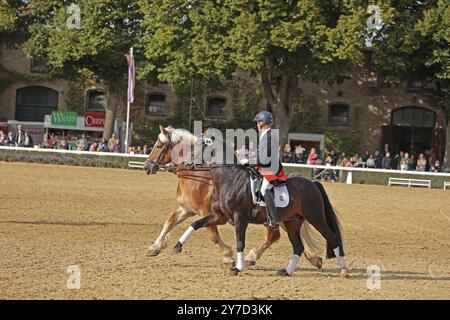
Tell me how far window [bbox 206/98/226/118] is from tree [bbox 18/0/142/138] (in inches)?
283

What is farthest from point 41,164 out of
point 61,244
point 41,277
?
point 41,277

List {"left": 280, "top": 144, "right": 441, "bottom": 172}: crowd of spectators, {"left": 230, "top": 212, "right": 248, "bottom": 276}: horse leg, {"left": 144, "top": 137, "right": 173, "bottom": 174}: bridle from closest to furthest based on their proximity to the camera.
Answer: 1. {"left": 230, "top": 212, "right": 248, "bottom": 276}: horse leg
2. {"left": 144, "top": 137, "right": 173, "bottom": 174}: bridle
3. {"left": 280, "top": 144, "right": 441, "bottom": 172}: crowd of spectators

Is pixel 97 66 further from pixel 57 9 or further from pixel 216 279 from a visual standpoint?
pixel 216 279

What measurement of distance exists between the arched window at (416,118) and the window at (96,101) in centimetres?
1984

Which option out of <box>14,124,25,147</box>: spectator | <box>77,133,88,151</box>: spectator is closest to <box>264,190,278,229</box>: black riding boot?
<box>77,133,88,151</box>: spectator

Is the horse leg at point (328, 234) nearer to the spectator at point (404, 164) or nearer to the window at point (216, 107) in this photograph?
the spectator at point (404, 164)

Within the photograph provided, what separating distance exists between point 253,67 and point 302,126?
12.3 m

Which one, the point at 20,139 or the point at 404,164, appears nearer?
A: the point at 404,164

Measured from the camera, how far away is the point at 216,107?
5116 centimetres

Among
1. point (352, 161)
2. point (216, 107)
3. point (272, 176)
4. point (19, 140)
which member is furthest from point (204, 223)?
point (216, 107)

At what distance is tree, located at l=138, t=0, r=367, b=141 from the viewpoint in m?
36.8

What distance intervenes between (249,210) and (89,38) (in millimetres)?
33377

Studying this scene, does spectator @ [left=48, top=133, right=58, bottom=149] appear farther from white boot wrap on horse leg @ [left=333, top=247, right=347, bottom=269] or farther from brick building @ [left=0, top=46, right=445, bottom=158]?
white boot wrap on horse leg @ [left=333, top=247, right=347, bottom=269]

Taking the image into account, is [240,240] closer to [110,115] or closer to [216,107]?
[110,115]
